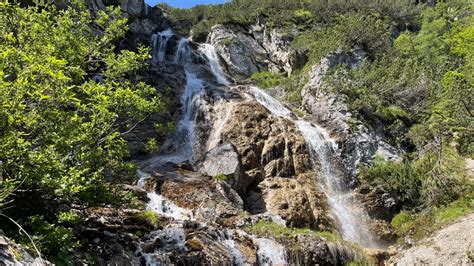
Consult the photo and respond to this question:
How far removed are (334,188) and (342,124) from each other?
539cm

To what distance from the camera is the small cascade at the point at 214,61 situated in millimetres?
35822

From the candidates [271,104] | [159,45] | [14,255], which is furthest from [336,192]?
[159,45]

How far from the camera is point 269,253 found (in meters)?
13.7

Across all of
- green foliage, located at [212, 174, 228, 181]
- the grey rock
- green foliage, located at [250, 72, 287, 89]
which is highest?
the grey rock

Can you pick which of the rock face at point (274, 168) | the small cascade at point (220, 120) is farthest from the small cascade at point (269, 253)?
the small cascade at point (220, 120)

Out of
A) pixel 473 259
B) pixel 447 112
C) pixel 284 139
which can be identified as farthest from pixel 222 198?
pixel 447 112

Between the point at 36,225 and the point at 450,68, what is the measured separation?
33.5m

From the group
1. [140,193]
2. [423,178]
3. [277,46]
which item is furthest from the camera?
[277,46]

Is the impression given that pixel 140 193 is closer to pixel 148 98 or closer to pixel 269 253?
pixel 269 253

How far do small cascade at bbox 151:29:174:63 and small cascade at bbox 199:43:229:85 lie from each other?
3.61 meters

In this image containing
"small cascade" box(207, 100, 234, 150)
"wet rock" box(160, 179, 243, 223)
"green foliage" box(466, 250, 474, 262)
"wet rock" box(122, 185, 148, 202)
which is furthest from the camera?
"small cascade" box(207, 100, 234, 150)

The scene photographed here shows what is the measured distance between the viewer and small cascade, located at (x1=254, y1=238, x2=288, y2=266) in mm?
13492

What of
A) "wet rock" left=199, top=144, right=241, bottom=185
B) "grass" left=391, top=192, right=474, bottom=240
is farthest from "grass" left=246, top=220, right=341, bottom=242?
"grass" left=391, top=192, right=474, bottom=240

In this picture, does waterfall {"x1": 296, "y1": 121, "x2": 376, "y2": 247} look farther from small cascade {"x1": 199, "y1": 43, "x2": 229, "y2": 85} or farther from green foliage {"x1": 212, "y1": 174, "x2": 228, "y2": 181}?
small cascade {"x1": 199, "y1": 43, "x2": 229, "y2": 85}
